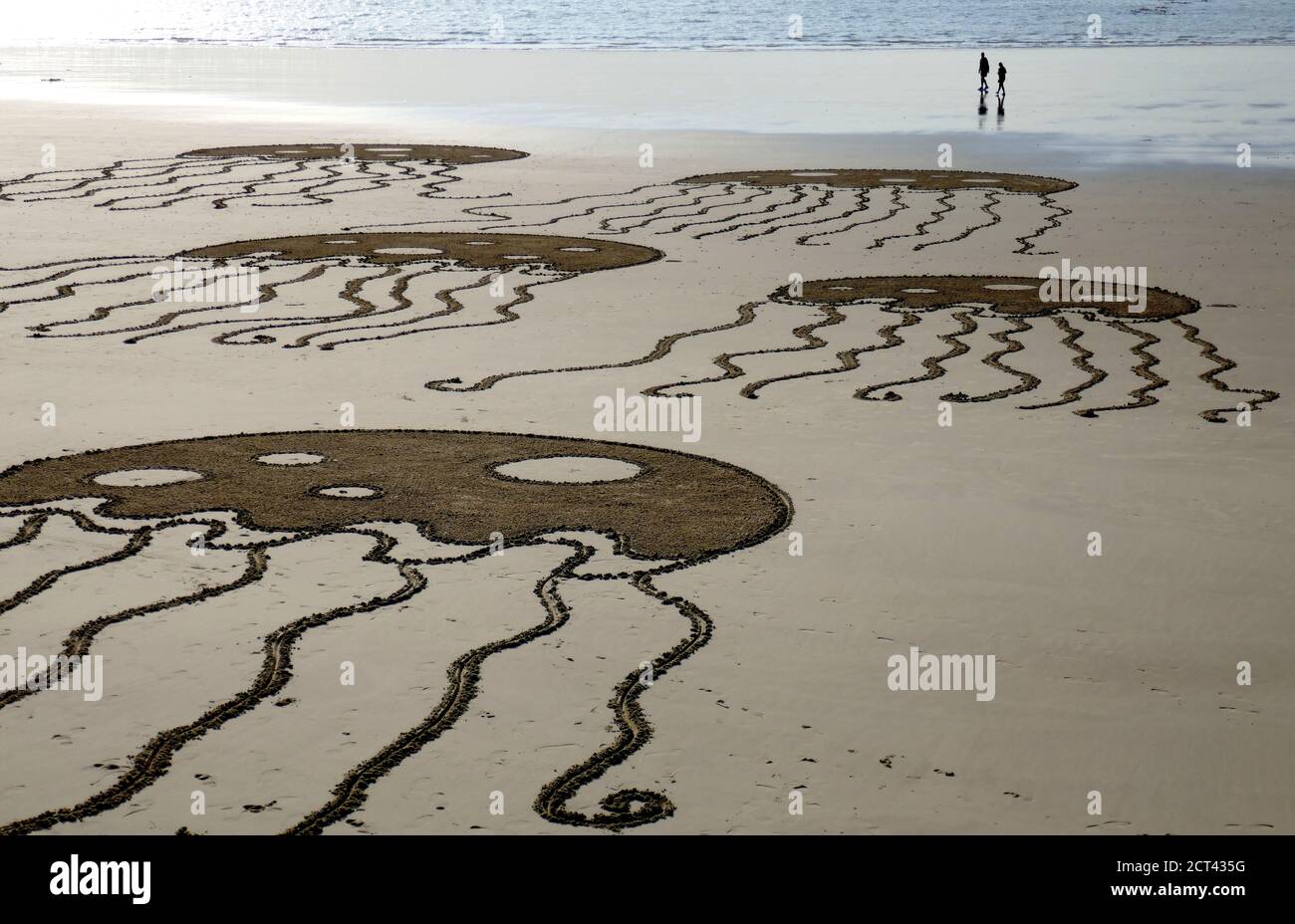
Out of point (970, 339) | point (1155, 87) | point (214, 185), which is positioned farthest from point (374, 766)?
point (1155, 87)

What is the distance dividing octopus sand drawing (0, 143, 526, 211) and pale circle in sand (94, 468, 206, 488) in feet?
29.5

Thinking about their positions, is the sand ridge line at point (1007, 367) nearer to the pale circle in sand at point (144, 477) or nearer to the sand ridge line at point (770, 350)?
the sand ridge line at point (770, 350)

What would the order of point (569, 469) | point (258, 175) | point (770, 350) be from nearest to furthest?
1. point (569, 469)
2. point (770, 350)
3. point (258, 175)

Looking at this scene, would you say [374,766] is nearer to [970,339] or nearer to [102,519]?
[102,519]

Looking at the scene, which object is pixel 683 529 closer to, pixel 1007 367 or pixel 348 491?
pixel 348 491

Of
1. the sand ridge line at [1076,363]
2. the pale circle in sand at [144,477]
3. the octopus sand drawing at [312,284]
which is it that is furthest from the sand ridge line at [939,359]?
the pale circle in sand at [144,477]

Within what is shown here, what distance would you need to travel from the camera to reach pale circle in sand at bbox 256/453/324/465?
6.54 meters

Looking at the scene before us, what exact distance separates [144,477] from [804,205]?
10.0 m

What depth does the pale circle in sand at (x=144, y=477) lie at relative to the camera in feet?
20.5

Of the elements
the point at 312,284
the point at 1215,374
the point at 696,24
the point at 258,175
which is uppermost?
the point at 696,24

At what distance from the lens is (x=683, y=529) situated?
580cm

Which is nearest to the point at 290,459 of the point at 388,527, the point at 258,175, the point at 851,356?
the point at 388,527

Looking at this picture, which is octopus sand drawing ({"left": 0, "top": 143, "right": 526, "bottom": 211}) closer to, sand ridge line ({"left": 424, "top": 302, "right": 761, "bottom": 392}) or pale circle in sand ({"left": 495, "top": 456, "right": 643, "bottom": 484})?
sand ridge line ({"left": 424, "top": 302, "right": 761, "bottom": 392})

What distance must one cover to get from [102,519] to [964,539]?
2.79 metres
